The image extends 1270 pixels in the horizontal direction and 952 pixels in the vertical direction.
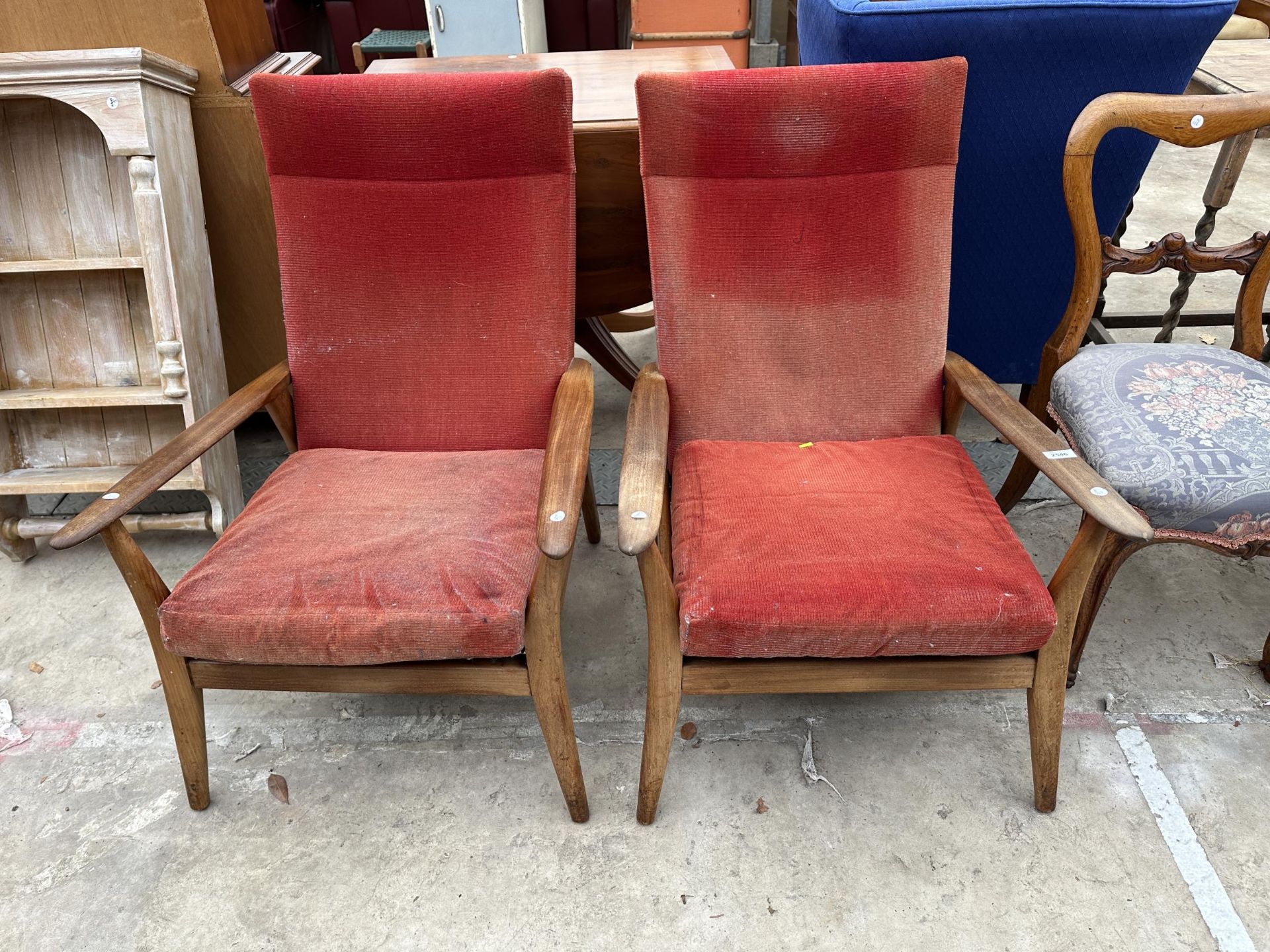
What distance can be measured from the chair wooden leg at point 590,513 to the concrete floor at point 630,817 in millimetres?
289

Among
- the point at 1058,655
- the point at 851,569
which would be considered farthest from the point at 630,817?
the point at 1058,655

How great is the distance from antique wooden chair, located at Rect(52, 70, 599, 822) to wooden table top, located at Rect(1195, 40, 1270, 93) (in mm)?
1817

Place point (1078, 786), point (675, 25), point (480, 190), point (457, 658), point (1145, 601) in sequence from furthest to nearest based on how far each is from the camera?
point (675, 25)
point (1145, 601)
point (480, 190)
point (1078, 786)
point (457, 658)

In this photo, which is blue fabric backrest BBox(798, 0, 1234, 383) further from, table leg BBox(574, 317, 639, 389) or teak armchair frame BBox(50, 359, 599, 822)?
teak armchair frame BBox(50, 359, 599, 822)

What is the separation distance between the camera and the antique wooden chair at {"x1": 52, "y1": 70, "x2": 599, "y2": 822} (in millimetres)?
1455

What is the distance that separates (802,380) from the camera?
193cm

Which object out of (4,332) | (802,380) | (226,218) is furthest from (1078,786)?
(4,332)

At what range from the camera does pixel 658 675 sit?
58.9 inches

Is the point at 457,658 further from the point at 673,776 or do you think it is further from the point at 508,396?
the point at 508,396

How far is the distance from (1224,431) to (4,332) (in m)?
2.73

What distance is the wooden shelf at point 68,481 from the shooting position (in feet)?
7.25

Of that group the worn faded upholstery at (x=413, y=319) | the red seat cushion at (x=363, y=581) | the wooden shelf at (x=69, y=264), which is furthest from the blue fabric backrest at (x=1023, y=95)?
the wooden shelf at (x=69, y=264)

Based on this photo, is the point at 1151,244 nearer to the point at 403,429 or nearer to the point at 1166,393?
the point at 1166,393

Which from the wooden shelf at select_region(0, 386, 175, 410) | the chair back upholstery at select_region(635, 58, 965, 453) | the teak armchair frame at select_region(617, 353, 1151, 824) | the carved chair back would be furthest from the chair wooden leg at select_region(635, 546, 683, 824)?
the wooden shelf at select_region(0, 386, 175, 410)
